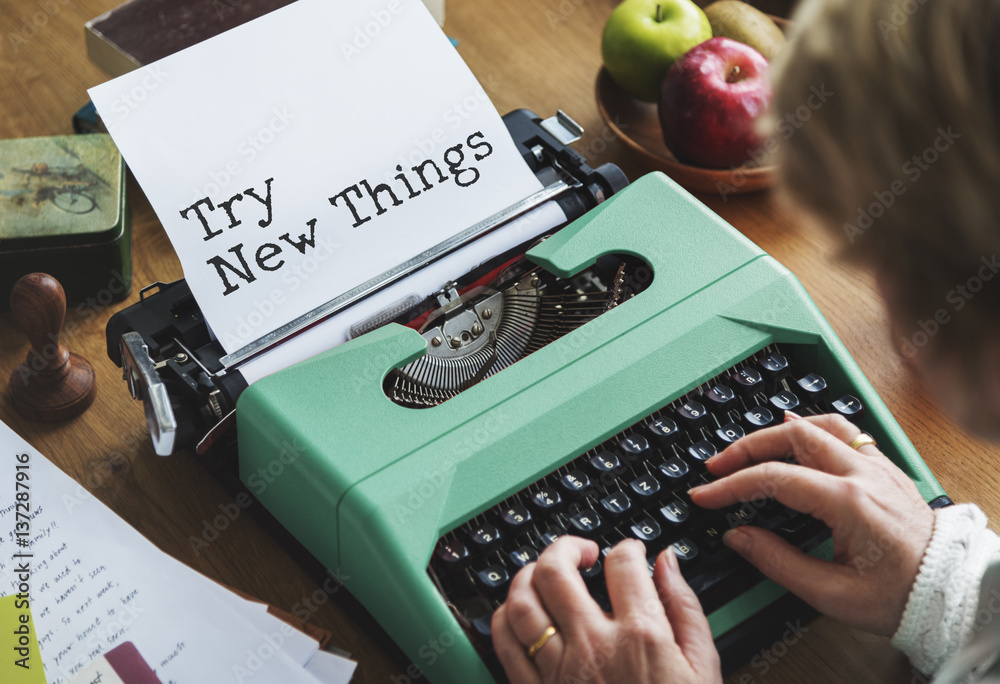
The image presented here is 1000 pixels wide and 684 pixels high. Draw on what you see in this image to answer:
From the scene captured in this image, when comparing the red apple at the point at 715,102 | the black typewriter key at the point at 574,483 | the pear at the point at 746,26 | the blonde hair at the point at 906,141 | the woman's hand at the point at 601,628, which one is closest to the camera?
the blonde hair at the point at 906,141

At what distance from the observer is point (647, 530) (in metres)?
0.99

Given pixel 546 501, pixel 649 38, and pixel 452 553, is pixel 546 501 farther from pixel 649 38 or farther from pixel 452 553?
pixel 649 38

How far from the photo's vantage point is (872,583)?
96cm

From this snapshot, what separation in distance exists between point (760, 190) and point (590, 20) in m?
0.54

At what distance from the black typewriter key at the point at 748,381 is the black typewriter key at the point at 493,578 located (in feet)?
1.14

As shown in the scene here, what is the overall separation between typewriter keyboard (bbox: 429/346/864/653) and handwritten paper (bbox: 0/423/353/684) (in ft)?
0.56

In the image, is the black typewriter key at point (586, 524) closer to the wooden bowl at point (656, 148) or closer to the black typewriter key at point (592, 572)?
the black typewriter key at point (592, 572)

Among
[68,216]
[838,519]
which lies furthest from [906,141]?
[68,216]

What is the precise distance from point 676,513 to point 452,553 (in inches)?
9.3

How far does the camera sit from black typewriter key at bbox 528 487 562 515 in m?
0.97

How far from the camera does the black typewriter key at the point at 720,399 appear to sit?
1.07 m

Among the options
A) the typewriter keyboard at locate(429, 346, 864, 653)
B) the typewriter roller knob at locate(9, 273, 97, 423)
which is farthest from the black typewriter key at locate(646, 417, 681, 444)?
the typewriter roller knob at locate(9, 273, 97, 423)

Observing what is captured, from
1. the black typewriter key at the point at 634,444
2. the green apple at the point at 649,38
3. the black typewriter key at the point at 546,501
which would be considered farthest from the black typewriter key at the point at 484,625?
the green apple at the point at 649,38

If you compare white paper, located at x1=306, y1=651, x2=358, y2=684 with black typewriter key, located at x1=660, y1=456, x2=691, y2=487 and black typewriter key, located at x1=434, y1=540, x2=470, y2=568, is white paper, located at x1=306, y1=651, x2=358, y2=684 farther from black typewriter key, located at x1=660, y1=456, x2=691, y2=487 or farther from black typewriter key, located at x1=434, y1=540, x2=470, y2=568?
black typewriter key, located at x1=660, y1=456, x2=691, y2=487
